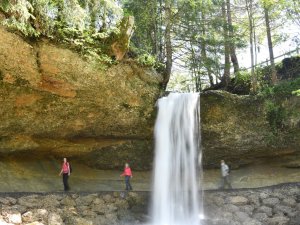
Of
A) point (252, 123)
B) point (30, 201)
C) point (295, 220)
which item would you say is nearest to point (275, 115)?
point (252, 123)

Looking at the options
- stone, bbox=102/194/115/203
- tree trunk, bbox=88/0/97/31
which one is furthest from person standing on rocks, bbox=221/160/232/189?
tree trunk, bbox=88/0/97/31

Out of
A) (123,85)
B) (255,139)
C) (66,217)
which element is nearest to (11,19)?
(123,85)

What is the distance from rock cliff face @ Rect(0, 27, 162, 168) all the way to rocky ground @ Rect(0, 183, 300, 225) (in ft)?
8.74

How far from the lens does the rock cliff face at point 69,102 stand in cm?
1166

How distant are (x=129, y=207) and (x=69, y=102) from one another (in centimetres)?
418

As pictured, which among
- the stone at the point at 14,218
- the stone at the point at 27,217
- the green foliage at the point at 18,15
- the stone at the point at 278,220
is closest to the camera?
A: the green foliage at the point at 18,15

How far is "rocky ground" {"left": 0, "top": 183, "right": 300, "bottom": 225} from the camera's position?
11211 millimetres

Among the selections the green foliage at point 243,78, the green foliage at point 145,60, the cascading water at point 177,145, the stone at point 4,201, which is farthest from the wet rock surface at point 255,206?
the stone at point 4,201

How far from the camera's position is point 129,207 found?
12688 millimetres

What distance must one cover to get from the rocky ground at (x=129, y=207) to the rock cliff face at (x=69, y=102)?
2.66m

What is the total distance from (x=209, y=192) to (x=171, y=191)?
1.40 meters

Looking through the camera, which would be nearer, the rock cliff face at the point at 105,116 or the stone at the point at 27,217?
the stone at the point at 27,217

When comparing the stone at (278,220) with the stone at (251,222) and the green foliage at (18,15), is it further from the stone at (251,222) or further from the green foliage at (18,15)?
the green foliage at (18,15)

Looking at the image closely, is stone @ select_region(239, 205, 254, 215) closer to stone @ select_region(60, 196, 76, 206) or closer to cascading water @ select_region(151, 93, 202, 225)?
cascading water @ select_region(151, 93, 202, 225)
